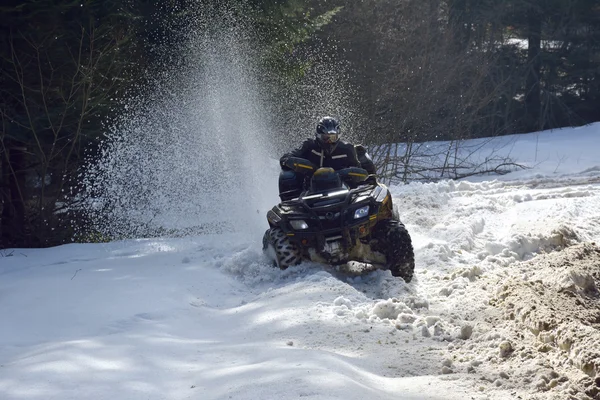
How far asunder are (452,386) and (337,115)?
17.4 meters

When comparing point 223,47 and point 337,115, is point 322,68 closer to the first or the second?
point 337,115

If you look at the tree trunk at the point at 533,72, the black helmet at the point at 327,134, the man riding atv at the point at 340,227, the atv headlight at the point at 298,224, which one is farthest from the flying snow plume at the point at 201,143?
the tree trunk at the point at 533,72

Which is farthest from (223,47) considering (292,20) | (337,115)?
(337,115)

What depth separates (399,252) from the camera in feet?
29.6

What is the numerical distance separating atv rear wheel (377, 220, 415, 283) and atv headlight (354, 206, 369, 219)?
0.33 metres

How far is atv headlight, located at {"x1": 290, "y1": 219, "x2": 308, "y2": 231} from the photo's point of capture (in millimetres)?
9328

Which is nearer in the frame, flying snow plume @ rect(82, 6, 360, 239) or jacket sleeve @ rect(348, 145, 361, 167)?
jacket sleeve @ rect(348, 145, 361, 167)

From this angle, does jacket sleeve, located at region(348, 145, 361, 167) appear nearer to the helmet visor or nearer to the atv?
the helmet visor

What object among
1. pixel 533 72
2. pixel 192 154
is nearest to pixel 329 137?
pixel 192 154

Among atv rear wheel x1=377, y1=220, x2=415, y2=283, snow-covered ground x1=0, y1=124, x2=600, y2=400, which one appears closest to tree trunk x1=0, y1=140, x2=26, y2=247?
snow-covered ground x1=0, y1=124, x2=600, y2=400

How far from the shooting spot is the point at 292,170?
1048 cm

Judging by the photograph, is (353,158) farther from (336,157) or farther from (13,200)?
(13,200)

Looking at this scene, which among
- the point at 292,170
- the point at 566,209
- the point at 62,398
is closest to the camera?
the point at 62,398

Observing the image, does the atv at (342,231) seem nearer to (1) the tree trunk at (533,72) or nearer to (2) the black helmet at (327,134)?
(2) the black helmet at (327,134)
